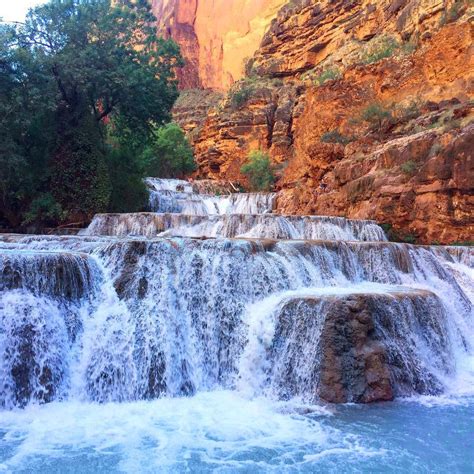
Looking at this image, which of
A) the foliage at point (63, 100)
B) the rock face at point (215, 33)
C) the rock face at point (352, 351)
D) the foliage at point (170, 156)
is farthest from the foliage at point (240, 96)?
the rock face at point (352, 351)

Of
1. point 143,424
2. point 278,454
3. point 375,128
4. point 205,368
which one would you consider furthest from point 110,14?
point 278,454

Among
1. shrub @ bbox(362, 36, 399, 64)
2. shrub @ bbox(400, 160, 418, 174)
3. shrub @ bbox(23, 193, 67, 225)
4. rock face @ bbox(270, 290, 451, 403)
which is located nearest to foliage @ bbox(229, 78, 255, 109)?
shrub @ bbox(362, 36, 399, 64)

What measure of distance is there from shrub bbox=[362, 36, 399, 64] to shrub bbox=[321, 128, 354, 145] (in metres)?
4.23

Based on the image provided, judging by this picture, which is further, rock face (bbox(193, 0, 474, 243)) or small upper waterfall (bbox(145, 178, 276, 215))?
small upper waterfall (bbox(145, 178, 276, 215))

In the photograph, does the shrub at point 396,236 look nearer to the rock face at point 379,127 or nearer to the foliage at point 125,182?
the rock face at point 379,127

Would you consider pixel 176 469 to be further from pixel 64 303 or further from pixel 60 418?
pixel 64 303

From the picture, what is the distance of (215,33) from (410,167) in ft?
154

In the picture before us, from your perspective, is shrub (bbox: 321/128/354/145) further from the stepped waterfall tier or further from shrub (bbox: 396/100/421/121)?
the stepped waterfall tier

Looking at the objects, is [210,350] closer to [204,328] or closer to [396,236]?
[204,328]

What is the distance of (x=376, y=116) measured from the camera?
59.4ft

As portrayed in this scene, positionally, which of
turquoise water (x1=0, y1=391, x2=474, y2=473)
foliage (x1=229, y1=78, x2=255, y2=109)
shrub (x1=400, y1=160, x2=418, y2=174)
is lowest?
turquoise water (x1=0, y1=391, x2=474, y2=473)

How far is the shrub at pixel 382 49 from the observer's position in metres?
21.3

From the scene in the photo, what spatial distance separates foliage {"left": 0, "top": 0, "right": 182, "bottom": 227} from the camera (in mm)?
13352

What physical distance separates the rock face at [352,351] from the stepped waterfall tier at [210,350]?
0.02 metres
